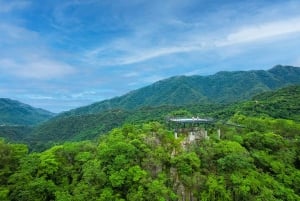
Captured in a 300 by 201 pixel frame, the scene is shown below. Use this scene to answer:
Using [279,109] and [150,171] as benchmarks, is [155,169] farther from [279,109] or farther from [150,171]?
[279,109]

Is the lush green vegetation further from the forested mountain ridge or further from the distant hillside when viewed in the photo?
the distant hillside

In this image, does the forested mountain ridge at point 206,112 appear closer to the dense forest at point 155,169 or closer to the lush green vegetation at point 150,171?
the dense forest at point 155,169

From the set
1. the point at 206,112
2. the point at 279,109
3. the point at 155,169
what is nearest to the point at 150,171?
the point at 155,169

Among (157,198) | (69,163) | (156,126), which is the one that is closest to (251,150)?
(156,126)

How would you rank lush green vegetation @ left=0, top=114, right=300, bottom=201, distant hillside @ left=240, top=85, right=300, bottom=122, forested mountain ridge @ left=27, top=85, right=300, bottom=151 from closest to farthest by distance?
lush green vegetation @ left=0, top=114, right=300, bottom=201 → distant hillside @ left=240, top=85, right=300, bottom=122 → forested mountain ridge @ left=27, top=85, right=300, bottom=151

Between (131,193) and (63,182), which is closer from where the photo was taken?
(131,193)

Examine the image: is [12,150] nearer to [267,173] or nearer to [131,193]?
[131,193]

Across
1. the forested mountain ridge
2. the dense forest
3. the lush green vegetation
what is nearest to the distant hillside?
the forested mountain ridge
